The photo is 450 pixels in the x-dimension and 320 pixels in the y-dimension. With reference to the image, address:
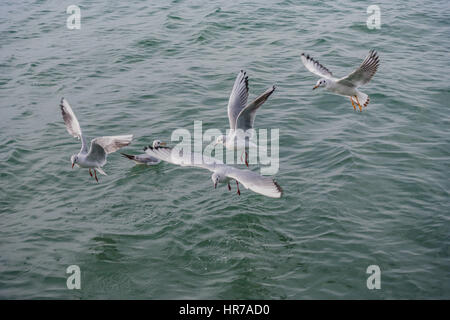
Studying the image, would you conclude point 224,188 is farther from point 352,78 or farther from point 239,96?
point 352,78

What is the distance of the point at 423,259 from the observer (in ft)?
25.6

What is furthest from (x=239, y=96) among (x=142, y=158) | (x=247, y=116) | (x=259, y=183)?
(x=259, y=183)

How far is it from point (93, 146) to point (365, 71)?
495 cm

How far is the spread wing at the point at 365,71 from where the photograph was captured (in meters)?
9.10

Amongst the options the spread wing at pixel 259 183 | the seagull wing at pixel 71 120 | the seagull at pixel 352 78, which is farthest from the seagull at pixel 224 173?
the seagull at pixel 352 78

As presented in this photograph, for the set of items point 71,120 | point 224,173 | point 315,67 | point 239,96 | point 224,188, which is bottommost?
point 224,188

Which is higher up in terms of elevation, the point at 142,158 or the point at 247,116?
the point at 247,116

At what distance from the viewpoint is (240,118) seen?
30.3 feet

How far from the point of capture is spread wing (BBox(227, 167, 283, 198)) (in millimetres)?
7074

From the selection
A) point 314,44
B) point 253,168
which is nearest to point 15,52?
point 314,44

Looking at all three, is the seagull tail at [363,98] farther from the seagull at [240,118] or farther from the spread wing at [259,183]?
the spread wing at [259,183]

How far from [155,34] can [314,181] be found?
10.3m

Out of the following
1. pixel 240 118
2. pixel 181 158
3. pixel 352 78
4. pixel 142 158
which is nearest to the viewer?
pixel 181 158
